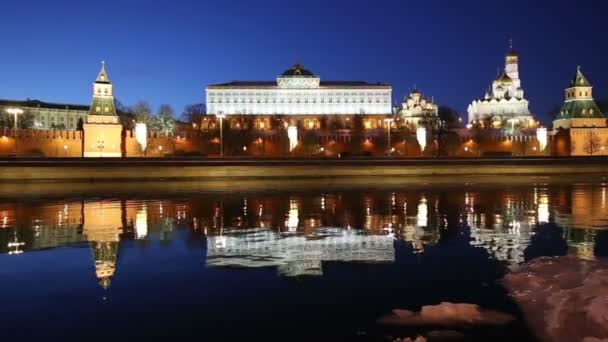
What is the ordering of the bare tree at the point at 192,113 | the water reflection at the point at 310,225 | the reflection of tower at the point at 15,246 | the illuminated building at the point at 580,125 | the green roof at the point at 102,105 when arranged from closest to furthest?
the water reflection at the point at 310,225
the reflection of tower at the point at 15,246
the green roof at the point at 102,105
the illuminated building at the point at 580,125
the bare tree at the point at 192,113

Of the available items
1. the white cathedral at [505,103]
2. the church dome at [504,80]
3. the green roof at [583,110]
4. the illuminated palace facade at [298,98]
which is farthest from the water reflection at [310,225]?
the illuminated palace facade at [298,98]

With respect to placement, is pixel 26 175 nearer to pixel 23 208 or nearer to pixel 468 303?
pixel 23 208

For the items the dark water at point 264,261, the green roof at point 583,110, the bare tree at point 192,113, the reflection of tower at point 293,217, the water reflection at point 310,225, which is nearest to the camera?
the dark water at point 264,261

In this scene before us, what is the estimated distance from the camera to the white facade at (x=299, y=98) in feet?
384

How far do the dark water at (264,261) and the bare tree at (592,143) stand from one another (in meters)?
54.0

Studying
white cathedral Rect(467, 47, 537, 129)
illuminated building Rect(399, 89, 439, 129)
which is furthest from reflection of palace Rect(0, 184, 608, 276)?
white cathedral Rect(467, 47, 537, 129)

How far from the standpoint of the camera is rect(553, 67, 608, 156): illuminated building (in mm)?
67125

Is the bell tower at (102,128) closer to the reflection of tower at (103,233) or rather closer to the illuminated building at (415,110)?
the reflection of tower at (103,233)

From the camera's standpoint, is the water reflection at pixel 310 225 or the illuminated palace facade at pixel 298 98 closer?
the water reflection at pixel 310 225

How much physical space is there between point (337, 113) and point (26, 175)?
303 ft

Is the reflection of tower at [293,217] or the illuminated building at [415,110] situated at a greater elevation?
the illuminated building at [415,110]

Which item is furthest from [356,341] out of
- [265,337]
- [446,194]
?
[446,194]

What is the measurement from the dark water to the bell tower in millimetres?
44613

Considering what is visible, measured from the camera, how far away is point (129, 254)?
916cm
